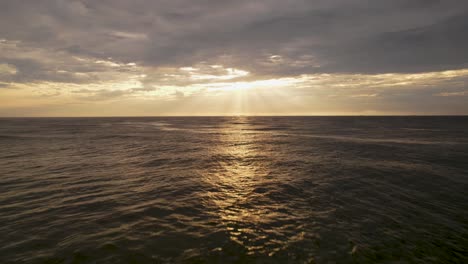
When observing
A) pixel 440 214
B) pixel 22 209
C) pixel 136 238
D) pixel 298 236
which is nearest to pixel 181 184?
pixel 136 238

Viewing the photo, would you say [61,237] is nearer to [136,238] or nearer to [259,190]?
[136,238]

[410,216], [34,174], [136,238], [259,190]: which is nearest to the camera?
[136,238]

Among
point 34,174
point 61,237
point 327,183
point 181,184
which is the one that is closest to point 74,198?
point 61,237

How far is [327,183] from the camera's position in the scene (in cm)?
1950

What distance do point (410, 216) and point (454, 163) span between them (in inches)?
912

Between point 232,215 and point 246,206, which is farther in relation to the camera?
point 246,206

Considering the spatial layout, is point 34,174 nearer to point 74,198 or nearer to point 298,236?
point 74,198

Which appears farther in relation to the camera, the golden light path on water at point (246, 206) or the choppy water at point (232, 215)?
the golden light path on water at point (246, 206)

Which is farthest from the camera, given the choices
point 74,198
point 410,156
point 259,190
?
point 410,156

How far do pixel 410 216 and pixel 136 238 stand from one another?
50.2 feet

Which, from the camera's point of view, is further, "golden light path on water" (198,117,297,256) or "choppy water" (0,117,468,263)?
"golden light path on water" (198,117,297,256)

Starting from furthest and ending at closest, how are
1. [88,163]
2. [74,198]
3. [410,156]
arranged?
[410,156] < [88,163] < [74,198]

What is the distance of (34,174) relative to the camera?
21.8 m

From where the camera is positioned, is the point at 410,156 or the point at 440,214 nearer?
the point at 440,214
